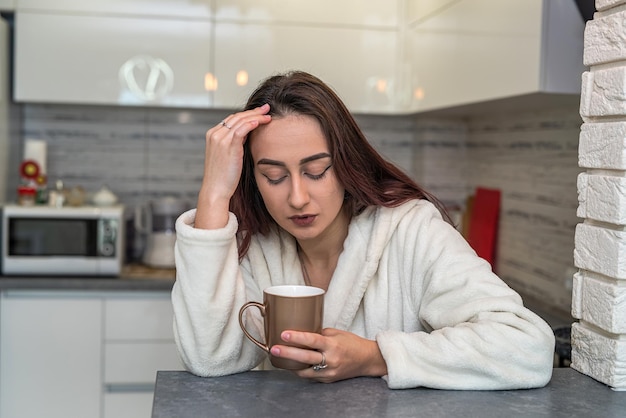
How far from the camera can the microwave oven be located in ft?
8.71

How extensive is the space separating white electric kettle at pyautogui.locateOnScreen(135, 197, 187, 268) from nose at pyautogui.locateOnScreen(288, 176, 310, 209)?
167cm

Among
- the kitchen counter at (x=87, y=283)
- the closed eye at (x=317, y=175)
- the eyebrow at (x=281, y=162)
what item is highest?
the eyebrow at (x=281, y=162)

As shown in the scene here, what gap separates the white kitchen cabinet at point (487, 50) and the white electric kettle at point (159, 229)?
3.30ft

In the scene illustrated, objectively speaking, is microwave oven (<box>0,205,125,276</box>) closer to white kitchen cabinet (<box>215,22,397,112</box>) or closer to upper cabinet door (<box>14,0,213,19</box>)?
white kitchen cabinet (<box>215,22,397,112</box>)

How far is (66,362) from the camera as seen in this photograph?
2.62 m

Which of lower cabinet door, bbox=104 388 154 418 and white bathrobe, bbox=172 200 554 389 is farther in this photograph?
lower cabinet door, bbox=104 388 154 418

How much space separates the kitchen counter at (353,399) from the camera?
948 millimetres

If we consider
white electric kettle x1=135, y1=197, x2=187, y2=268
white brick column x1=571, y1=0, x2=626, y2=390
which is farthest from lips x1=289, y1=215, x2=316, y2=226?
white electric kettle x1=135, y1=197, x2=187, y2=268

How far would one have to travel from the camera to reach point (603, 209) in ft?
3.59

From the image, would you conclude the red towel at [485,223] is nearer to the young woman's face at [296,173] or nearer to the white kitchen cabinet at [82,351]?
the white kitchen cabinet at [82,351]

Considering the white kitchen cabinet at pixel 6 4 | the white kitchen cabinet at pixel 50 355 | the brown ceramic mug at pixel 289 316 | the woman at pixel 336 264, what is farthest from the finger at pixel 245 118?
the white kitchen cabinet at pixel 6 4

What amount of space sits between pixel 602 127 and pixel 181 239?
25.6 inches

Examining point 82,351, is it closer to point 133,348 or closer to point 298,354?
point 133,348

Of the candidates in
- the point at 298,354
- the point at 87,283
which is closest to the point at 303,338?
the point at 298,354
